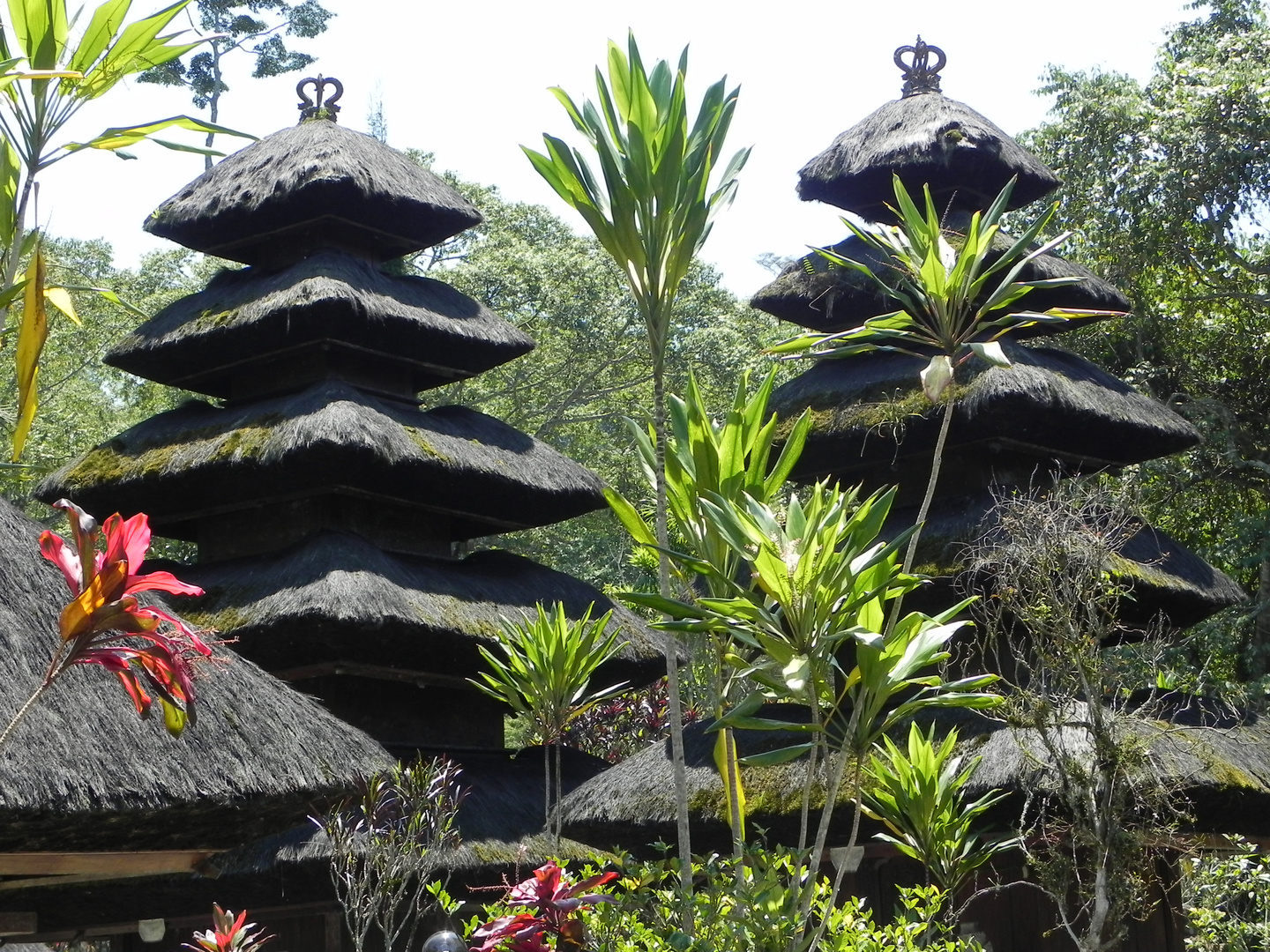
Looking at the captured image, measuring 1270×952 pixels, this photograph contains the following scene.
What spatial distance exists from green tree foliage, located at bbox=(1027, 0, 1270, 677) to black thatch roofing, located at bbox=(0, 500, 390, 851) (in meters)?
12.8

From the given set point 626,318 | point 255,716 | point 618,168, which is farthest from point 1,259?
point 626,318

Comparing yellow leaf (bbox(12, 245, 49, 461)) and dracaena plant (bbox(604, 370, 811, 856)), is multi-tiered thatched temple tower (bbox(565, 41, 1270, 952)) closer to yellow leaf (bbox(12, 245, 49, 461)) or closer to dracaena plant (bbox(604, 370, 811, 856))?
Answer: dracaena plant (bbox(604, 370, 811, 856))

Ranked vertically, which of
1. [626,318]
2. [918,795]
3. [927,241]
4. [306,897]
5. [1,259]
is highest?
[626,318]

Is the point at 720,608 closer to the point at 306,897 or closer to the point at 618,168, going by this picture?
the point at 618,168

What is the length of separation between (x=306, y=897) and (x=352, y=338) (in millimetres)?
5258

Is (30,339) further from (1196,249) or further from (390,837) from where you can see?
(1196,249)

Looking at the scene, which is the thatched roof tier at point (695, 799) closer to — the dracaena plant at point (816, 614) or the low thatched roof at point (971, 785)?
the low thatched roof at point (971, 785)

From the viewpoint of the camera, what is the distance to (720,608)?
498cm

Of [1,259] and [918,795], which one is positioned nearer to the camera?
[1,259]

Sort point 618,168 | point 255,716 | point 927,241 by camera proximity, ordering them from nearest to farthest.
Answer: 1. point 618,168
2. point 927,241
3. point 255,716

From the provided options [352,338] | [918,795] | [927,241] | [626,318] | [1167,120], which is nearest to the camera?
[927,241]

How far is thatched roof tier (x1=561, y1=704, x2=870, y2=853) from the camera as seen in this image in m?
11.3

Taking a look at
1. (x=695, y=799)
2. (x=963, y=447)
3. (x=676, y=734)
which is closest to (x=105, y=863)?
(x=676, y=734)

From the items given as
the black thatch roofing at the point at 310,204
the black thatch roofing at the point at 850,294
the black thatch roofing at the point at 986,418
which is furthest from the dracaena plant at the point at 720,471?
the black thatch roofing at the point at 310,204
